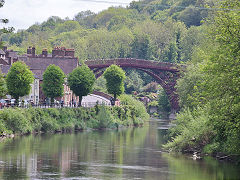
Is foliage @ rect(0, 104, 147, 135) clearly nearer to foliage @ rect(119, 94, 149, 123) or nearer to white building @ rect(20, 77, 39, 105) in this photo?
foliage @ rect(119, 94, 149, 123)

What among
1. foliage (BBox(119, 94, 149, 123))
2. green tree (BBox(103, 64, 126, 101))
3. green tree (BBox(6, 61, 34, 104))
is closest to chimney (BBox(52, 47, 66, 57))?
green tree (BBox(103, 64, 126, 101))

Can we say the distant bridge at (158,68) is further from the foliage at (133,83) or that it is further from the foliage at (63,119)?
the foliage at (133,83)

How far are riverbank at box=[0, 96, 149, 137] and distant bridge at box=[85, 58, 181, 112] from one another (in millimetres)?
14757

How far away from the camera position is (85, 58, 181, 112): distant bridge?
112250mm

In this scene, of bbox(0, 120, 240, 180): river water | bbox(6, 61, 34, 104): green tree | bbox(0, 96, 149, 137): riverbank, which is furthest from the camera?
bbox(6, 61, 34, 104): green tree

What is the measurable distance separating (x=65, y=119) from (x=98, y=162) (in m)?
30.6

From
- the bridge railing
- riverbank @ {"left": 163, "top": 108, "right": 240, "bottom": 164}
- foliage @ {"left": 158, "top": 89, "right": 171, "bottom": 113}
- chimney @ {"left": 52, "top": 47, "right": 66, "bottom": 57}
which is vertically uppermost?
chimney @ {"left": 52, "top": 47, "right": 66, "bottom": 57}

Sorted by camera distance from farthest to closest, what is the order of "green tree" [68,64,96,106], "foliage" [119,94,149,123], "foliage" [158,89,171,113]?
"foliage" [158,89,171,113]
"foliage" [119,94,149,123]
"green tree" [68,64,96,106]

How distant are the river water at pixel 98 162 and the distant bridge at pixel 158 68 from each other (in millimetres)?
47681

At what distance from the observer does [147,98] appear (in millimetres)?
134250

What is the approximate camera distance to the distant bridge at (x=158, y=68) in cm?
11225

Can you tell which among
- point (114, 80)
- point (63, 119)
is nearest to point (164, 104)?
point (114, 80)

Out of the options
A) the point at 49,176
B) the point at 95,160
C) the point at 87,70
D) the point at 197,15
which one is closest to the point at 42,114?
the point at 87,70

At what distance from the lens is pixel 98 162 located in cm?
4741
